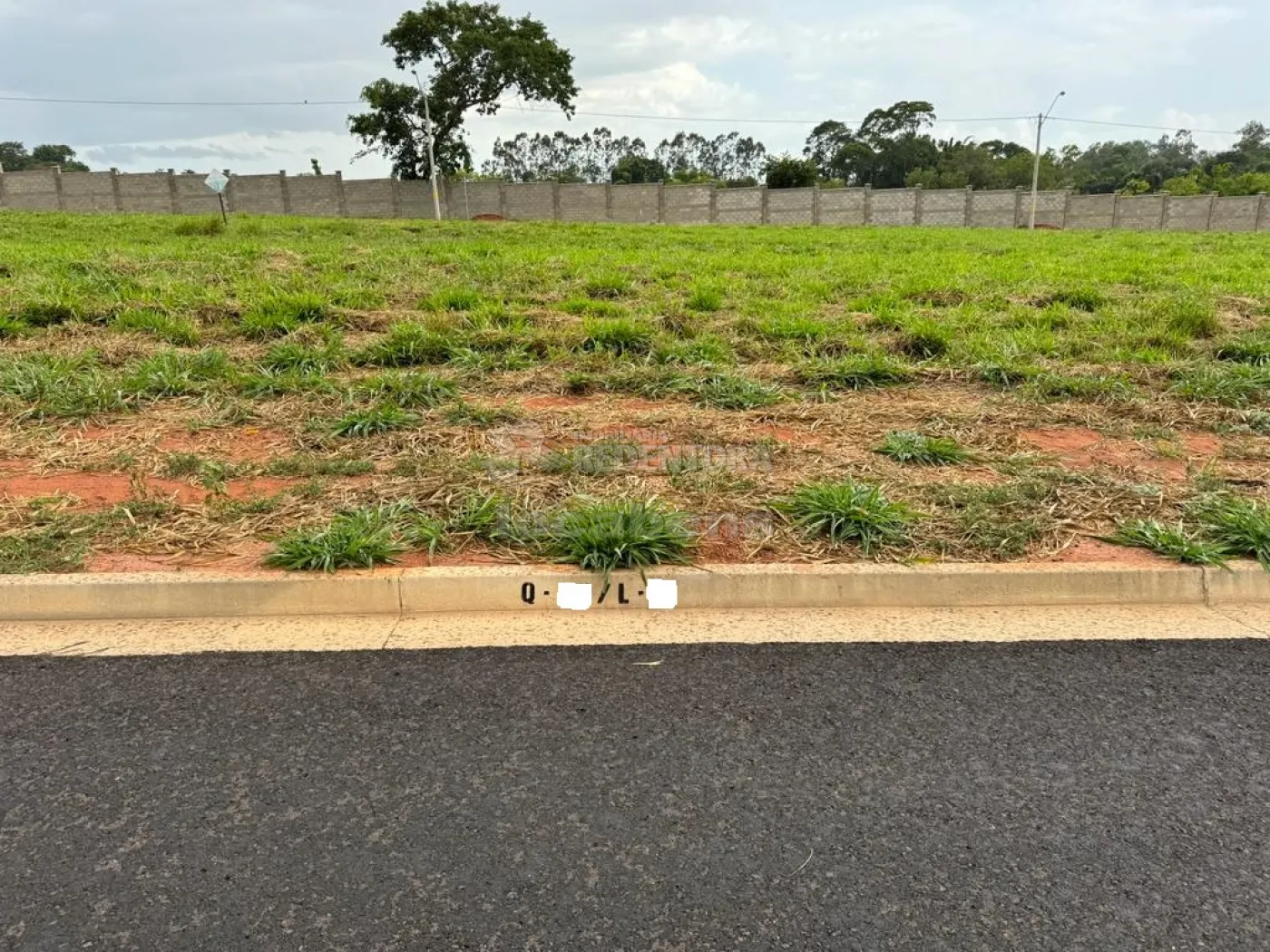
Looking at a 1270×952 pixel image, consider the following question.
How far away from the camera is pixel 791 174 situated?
5078cm

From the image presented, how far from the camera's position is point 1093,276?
1249 cm

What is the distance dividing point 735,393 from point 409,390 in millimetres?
2406

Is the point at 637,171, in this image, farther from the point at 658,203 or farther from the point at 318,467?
the point at 318,467

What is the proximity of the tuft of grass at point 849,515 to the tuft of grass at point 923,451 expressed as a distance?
2.74ft

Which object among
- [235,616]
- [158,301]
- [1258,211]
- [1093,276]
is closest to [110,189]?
[158,301]

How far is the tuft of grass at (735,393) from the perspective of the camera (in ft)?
21.6

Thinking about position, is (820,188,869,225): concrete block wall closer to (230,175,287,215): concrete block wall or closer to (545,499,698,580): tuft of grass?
(230,175,287,215): concrete block wall

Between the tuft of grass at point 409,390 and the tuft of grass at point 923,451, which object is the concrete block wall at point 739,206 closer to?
the tuft of grass at point 409,390

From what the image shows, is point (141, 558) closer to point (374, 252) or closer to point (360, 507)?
point (360, 507)

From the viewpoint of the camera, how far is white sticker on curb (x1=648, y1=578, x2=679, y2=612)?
3916 mm

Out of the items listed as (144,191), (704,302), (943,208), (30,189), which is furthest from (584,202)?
(704,302)

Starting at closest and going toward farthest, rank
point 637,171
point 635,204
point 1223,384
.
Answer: point 1223,384, point 635,204, point 637,171

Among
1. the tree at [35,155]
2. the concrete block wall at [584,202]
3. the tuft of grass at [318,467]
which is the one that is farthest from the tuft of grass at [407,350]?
the tree at [35,155]

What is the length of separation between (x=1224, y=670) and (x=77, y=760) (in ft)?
13.2
